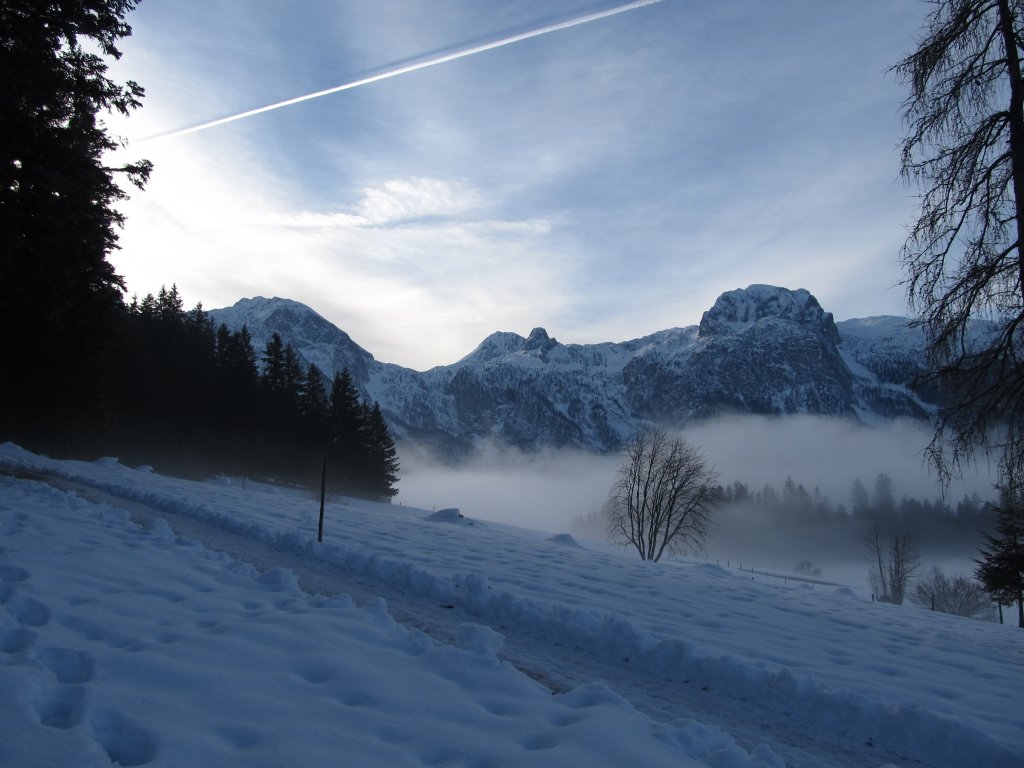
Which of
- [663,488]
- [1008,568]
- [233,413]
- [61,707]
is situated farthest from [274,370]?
[61,707]

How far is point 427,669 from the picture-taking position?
4.88 meters

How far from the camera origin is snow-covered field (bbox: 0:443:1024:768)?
11.0 feet

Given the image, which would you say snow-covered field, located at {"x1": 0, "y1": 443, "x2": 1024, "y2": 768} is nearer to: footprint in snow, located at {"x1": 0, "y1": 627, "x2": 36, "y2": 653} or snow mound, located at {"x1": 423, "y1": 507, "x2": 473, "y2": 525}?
footprint in snow, located at {"x1": 0, "y1": 627, "x2": 36, "y2": 653}

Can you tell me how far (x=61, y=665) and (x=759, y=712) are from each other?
5.87m

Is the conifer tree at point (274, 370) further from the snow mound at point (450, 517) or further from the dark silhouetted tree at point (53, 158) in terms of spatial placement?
the dark silhouetted tree at point (53, 158)

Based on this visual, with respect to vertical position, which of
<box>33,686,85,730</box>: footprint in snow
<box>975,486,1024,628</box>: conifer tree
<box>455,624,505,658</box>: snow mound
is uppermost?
<box>33,686,85,730</box>: footprint in snow

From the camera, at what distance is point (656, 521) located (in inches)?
1615

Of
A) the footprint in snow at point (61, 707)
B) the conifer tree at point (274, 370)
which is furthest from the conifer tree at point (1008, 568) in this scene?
the conifer tree at point (274, 370)

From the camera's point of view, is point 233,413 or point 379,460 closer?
point 233,413

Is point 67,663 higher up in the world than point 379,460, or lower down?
higher up

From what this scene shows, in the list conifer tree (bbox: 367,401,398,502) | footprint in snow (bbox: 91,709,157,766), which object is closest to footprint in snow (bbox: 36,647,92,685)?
footprint in snow (bbox: 91,709,157,766)

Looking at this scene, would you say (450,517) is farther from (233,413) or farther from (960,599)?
(960,599)

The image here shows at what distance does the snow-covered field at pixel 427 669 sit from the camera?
3.36m

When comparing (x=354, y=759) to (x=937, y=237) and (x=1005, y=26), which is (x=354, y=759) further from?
(x=1005, y=26)
